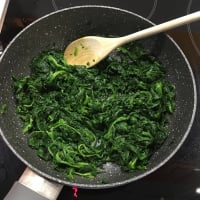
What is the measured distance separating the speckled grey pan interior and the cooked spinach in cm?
3

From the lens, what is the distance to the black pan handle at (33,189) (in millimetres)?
1324

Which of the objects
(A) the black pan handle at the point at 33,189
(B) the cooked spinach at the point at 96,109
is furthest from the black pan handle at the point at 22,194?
(B) the cooked spinach at the point at 96,109

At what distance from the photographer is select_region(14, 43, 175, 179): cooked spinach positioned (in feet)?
4.81

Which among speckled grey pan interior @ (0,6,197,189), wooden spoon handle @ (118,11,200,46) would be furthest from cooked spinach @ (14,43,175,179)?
wooden spoon handle @ (118,11,200,46)

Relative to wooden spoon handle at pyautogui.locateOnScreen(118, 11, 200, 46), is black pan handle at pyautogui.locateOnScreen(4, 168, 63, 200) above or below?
below

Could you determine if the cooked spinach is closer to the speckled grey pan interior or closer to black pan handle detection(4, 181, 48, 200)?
the speckled grey pan interior

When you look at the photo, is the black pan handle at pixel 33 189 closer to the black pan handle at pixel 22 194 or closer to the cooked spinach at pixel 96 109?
the black pan handle at pixel 22 194

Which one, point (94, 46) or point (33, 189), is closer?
point (33, 189)

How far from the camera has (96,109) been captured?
60.1 inches

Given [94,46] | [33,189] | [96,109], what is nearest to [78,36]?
[94,46]

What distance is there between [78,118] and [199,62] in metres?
0.62

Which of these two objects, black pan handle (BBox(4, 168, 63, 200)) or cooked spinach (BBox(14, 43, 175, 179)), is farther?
cooked spinach (BBox(14, 43, 175, 179))

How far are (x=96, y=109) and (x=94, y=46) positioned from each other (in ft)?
0.87

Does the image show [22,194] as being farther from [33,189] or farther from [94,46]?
[94,46]
